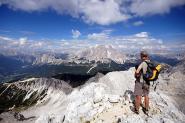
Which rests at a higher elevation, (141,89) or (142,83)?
(142,83)

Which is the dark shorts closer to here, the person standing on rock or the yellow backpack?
the person standing on rock

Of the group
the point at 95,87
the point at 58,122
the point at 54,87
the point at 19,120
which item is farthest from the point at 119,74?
the point at 54,87

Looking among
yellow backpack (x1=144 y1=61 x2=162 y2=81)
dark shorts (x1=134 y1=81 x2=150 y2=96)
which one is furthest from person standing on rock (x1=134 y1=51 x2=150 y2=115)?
yellow backpack (x1=144 y1=61 x2=162 y2=81)

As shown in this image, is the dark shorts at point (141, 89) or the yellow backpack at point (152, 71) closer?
the yellow backpack at point (152, 71)

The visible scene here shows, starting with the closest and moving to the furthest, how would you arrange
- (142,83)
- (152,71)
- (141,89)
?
1. (152,71)
2. (141,89)
3. (142,83)

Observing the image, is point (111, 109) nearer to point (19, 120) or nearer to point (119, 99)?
point (119, 99)

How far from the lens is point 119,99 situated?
2534cm

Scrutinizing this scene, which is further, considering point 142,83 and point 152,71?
point 142,83

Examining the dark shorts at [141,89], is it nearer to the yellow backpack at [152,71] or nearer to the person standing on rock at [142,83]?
the person standing on rock at [142,83]

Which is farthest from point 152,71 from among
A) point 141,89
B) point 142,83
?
point 141,89

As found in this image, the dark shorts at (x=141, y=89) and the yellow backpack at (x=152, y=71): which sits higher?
the yellow backpack at (x=152, y=71)

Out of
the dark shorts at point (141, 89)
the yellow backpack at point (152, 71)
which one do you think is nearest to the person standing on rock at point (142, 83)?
the dark shorts at point (141, 89)

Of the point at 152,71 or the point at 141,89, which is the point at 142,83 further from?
the point at 152,71

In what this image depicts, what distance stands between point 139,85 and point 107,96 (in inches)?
263
